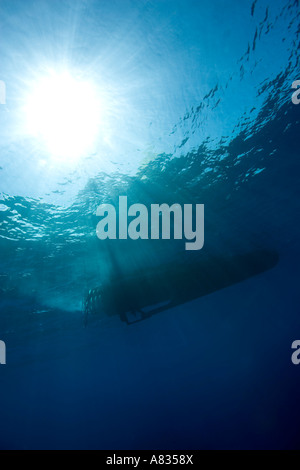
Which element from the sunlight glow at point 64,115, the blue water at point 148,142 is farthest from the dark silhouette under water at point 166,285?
the sunlight glow at point 64,115

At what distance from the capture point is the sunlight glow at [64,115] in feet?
19.5

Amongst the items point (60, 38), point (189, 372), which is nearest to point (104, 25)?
point (60, 38)

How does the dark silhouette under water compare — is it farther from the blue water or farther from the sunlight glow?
the sunlight glow

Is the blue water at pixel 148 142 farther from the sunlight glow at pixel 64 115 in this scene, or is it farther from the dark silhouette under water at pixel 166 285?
the dark silhouette under water at pixel 166 285

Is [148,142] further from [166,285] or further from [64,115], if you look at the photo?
[166,285]

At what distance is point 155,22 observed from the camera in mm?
5492

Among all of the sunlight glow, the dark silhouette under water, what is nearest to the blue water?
the sunlight glow

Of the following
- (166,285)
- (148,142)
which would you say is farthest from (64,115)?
(166,285)

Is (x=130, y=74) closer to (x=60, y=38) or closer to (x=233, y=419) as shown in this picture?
(x=60, y=38)

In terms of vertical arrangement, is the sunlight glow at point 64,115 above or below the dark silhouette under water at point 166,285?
above

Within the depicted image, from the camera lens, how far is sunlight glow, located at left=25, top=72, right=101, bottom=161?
19.5 ft

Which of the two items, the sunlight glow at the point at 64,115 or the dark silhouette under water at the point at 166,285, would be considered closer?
the sunlight glow at the point at 64,115

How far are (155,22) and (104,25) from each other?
1.19 metres

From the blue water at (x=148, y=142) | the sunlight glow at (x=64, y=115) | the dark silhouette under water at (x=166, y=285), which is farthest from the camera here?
the dark silhouette under water at (x=166, y=285)
